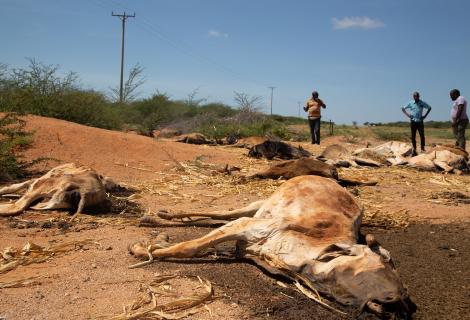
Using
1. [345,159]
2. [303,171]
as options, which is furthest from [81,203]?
[345,159]

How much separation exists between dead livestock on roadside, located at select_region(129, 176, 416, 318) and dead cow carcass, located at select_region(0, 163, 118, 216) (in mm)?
1571

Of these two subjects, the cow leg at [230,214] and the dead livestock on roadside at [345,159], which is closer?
the cow leg at [230,214]

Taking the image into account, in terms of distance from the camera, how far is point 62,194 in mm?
5309

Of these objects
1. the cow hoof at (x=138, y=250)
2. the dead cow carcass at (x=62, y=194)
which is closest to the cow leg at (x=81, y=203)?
the dead cow carcass at (x=62, y=194)

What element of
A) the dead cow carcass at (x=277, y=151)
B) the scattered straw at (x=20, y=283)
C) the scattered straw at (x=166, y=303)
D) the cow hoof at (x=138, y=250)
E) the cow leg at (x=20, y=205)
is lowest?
the scattered straw at (x=20, y=283)

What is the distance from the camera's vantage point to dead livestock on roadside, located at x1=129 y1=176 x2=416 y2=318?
2748 mm

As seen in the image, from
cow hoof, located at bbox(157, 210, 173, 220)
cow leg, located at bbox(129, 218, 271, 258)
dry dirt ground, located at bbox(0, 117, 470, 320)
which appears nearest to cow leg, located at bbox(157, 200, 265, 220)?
cow hoof, located at bbox(157, 210, 173, 220)

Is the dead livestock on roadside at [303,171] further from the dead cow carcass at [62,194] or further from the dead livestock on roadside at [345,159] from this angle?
the dead cow carcass at [62,194]

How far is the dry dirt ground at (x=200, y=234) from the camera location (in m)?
2.96

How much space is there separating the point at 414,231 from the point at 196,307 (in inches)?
116

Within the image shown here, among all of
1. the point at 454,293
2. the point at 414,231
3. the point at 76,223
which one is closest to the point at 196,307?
the point at 454,293

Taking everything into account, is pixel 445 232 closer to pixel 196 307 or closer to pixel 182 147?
pixel 196 307

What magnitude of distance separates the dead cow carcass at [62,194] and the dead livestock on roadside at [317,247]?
1.57 m

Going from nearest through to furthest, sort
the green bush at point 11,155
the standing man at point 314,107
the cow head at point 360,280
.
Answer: the cow head at point 360,280
the green bush at point 11,155
the standing man at point 314,107
